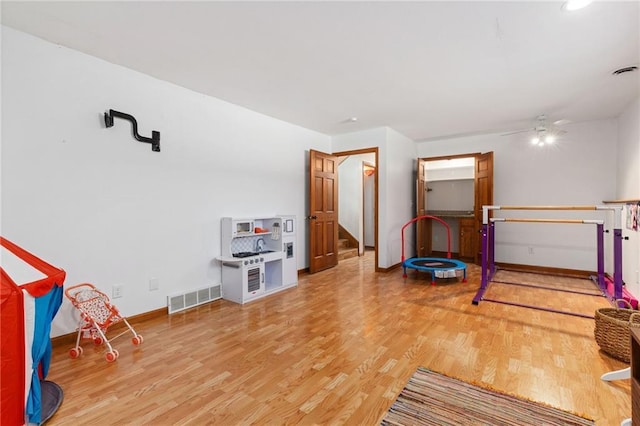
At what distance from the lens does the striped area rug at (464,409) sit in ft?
5.69

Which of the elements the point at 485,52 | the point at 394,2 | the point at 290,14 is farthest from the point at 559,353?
the point at 290,14

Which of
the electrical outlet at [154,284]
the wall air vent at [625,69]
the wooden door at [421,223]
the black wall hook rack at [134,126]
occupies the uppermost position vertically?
the wall air vent at [625,69]

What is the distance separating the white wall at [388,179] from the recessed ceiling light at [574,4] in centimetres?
335

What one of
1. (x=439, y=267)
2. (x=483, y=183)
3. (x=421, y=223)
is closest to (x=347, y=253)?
(x=421, y=223)

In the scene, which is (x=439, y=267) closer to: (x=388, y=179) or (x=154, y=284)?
(x=388, y=179)

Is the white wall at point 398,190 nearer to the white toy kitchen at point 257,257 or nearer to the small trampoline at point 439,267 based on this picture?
the small trampoline at point 439,267

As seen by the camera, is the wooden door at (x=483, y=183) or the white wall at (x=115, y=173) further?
the wooden door at (x=483, y=183)

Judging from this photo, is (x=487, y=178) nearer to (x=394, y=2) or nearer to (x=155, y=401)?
(x=394, y=2)

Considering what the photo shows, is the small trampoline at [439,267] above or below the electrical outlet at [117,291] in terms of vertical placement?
below

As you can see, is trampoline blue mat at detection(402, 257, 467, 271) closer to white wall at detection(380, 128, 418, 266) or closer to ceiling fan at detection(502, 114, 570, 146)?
white wall at detection(380, 128, 418, 266)

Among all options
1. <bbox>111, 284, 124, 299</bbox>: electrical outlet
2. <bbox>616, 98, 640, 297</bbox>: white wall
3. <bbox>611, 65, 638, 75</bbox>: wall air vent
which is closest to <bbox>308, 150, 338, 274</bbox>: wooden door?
<bbox>111, 284, 124, 299</bbox>: electrical outlet

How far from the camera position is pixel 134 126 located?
10.3ft

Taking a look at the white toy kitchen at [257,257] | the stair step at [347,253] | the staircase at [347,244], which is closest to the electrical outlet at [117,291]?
the white toy kitchen at [257,257]

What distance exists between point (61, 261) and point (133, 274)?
63 centimetres
